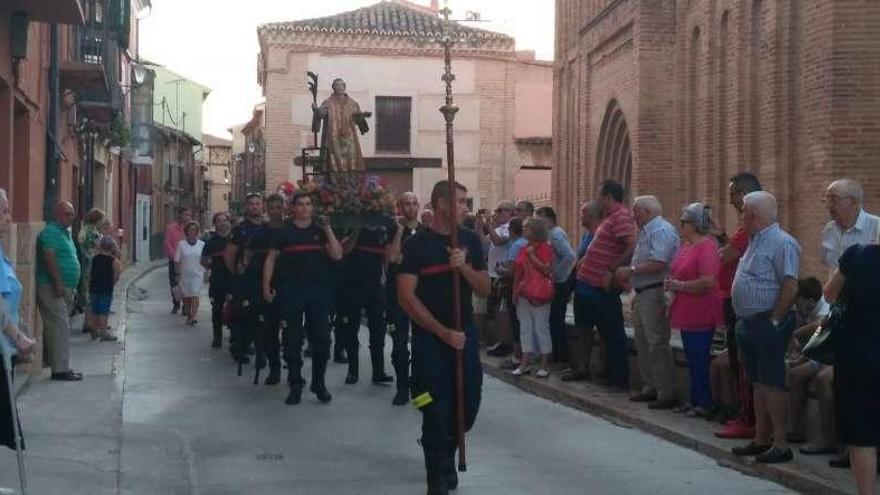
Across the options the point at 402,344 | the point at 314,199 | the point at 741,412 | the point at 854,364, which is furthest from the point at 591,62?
the point at 854,364

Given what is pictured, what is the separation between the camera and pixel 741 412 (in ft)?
33.6

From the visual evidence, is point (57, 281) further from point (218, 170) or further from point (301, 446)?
point (218, 170)

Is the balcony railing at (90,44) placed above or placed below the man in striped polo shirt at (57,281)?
above

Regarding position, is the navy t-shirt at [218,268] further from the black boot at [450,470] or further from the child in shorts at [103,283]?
the black boot at [450,470]

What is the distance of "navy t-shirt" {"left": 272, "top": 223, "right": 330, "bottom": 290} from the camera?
12.7m

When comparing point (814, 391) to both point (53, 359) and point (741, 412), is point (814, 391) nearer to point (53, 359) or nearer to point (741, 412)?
point (741, 412)

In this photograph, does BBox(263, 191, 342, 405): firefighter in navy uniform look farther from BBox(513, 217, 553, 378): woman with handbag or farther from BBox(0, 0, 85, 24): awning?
BBox(0, 0, 85, 24): awning

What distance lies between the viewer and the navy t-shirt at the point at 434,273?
8.40 meters

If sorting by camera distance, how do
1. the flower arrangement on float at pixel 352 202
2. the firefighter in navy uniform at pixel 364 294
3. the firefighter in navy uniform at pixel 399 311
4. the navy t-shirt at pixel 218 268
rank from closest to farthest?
1. the firefighter in navy uniform at pixel 399 311
2. the firefighter in navy uniform at pixel 364 294
3. the flower arrangement on float at pixel 352 202
4. the navy t-shirt at pixel 218 268

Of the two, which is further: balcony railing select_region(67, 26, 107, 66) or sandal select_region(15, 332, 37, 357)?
balcony railing select_region(67, 26, 107, 66)

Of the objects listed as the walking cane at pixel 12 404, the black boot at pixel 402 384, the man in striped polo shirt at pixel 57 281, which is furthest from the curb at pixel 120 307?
the walking cane at pixel 12 404

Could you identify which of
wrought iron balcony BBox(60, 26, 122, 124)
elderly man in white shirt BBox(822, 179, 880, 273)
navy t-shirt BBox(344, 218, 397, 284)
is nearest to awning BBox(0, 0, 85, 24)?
navy t-shirt BBox(344, 218, 397, 284)

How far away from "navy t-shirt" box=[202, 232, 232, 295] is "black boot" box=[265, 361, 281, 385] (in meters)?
3.37

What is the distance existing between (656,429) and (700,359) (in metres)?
0.71
